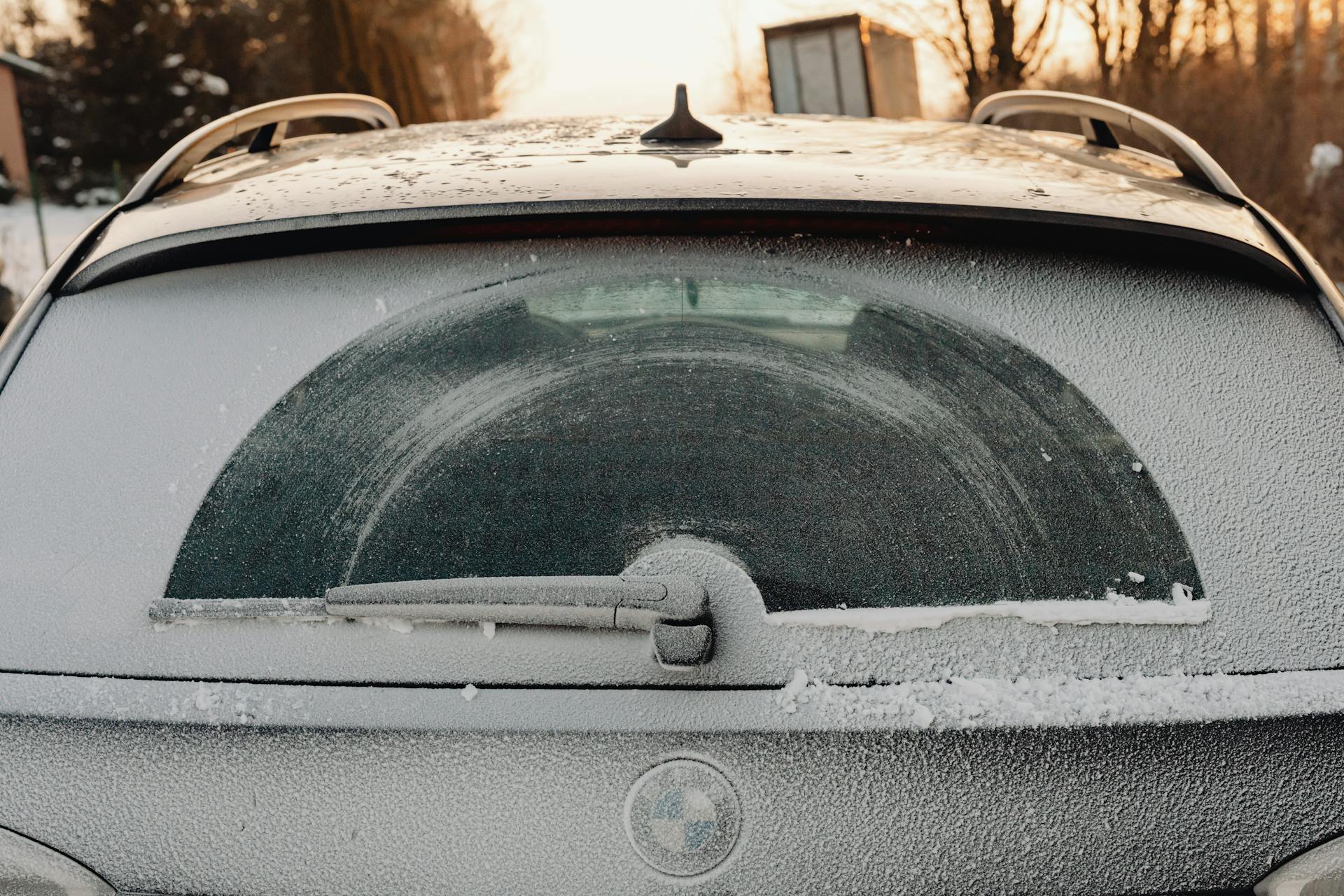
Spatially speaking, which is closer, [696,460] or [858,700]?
[858,700]

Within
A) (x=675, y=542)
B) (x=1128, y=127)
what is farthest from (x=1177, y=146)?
(x=675, y=542)

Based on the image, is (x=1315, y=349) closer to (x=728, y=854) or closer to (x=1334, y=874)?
(x=1334, y=874)

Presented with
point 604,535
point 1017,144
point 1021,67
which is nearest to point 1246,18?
point 1021,67

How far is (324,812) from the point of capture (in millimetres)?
1018

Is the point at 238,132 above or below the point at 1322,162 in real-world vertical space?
above

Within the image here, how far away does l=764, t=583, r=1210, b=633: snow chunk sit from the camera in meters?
1.09

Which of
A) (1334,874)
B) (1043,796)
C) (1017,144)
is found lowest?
(1334,874)

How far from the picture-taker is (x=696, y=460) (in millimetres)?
1169

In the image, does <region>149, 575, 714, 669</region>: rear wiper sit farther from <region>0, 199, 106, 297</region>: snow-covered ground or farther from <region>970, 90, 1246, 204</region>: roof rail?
<region>0, 199, 106, 297</region>: snow-covered ground

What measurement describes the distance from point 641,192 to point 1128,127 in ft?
3.01

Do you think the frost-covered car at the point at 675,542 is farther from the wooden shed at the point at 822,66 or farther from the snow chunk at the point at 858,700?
the wooden shed at the point at 822,66

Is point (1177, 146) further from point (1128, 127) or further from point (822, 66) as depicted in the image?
point (822, 66)

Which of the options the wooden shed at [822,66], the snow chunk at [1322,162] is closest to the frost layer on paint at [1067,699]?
the wooden shed at [822,66]

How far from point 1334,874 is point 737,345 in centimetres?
78
